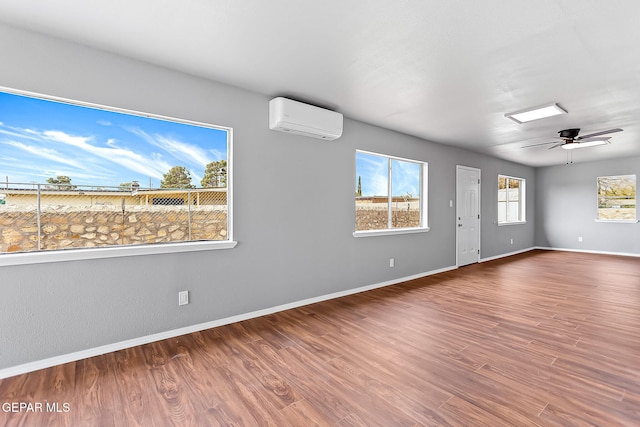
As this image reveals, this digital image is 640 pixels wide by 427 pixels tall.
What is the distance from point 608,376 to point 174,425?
113 inches

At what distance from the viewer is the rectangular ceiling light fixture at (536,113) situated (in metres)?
3.70

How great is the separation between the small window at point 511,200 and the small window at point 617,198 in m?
1.67

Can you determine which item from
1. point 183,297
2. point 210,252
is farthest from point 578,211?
point 183,297

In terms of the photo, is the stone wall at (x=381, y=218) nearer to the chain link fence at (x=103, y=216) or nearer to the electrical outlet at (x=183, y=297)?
the chain link fence at (x=103, y=216)

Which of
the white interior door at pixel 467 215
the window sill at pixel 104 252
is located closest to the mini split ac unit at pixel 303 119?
the window sill at pixel 104 252

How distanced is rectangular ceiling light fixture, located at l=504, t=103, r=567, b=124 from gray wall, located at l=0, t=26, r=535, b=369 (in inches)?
60.2

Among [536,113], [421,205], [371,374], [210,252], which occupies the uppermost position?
[536,113]

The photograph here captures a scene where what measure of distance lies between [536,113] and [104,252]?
499cm

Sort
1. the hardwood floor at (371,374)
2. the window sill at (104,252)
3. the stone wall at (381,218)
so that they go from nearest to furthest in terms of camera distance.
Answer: the hardwood floor at (371,374)
the window sill at (104,252)
the stone wall at (381,218)

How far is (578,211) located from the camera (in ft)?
26.5

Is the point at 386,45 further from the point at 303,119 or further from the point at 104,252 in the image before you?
the point at 104,252

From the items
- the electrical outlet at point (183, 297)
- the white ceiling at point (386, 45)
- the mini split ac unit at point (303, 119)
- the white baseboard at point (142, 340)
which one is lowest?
the white baseboard at point (142, 340)

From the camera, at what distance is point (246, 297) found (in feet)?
10.8

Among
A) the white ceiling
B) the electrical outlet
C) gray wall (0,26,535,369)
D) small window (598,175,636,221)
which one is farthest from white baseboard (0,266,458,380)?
small window (598,175,636,221)
